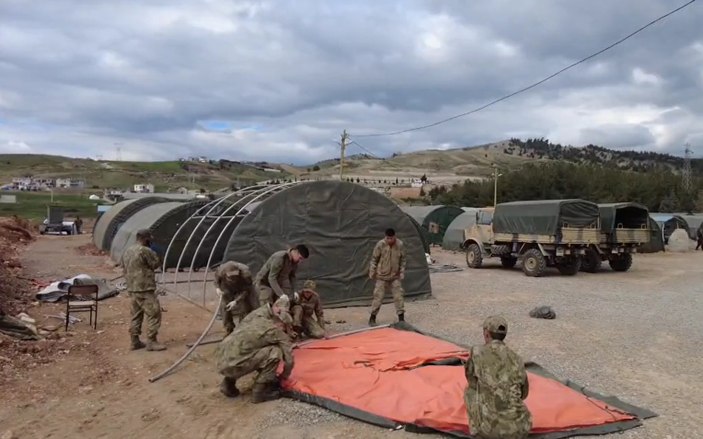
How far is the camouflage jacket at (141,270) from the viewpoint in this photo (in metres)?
8.53

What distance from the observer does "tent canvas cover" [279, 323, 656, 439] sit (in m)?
5.46

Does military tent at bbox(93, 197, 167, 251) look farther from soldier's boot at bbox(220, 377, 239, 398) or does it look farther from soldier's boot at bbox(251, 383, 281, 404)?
soldier's boot at bbox(251, 383, 281, 404)

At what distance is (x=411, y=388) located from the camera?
6234 millimetres

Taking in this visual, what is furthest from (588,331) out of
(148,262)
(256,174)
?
(256,174)

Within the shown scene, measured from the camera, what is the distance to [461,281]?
17.3m

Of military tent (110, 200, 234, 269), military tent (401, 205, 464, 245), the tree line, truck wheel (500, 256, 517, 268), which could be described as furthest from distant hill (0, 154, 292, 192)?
truck wheel (500, 256, 517, 268)

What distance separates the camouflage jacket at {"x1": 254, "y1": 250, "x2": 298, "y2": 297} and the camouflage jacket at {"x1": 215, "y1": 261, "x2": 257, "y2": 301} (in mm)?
342

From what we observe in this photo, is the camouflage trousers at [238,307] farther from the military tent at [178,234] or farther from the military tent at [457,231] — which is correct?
the military tent at [457,231]

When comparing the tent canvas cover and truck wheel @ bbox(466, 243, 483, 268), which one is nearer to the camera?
the tent canvas cover

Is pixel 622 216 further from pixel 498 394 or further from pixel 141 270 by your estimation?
pixel 498 394

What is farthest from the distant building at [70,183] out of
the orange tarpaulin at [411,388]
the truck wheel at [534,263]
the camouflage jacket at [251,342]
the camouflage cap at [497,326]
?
the camouflage cap at [497,326]

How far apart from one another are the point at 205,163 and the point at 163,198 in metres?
95.4

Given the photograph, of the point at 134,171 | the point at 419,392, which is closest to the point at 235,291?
the point at 419,392

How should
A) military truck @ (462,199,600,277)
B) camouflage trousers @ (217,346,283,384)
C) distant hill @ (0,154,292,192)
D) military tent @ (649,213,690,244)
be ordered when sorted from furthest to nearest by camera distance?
distant hill @ (0,154,292,192)
military tent @ (649,213,690,244)
military truck @ (462,199,600,277)
camouflage trousers @ (217,346,283,384)
